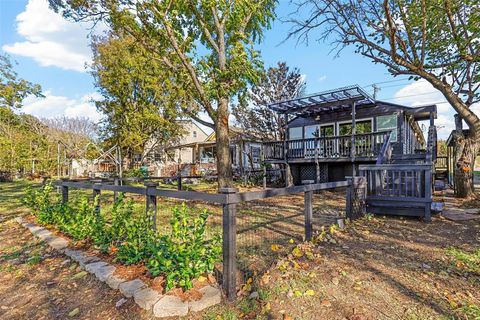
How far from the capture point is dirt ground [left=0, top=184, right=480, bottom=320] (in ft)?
7.27

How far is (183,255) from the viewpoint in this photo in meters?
2.43

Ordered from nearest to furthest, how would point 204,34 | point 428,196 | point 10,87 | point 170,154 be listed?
point 428,196
point 204,34
point 10,87
point 170,154

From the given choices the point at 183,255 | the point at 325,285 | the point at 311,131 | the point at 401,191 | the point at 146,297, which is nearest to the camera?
the point at 146,297

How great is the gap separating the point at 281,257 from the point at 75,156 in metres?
21.6

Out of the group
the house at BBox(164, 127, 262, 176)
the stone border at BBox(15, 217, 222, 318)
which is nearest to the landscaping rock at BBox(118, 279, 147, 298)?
the stone border at BBox(15, 217, 222, 318)

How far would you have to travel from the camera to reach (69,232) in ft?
13.9

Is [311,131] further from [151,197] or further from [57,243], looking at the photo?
[57,243]

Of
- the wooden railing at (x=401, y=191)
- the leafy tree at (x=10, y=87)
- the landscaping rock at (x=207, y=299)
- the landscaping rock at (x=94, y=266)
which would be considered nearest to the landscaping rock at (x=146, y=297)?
the landscaping rock at (x=207, y=299)

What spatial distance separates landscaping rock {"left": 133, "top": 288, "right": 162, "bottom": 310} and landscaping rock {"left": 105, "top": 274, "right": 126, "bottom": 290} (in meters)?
0.38

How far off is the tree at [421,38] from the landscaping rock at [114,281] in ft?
27.1

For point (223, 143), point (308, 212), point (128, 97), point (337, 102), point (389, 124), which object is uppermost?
point (128, 97)

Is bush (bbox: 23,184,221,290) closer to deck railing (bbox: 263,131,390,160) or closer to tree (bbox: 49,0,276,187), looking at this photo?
tree (bbox: 49,0,276,187)

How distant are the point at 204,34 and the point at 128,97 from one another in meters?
14.7

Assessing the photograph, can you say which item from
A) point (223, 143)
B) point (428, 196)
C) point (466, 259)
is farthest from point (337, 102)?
point (466, 259)
